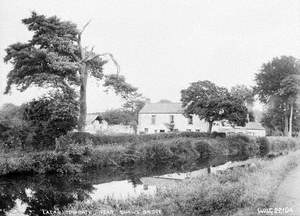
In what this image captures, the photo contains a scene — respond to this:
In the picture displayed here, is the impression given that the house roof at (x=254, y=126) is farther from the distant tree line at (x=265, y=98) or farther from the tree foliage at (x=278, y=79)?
the tree foliage at (x=278, y=79)

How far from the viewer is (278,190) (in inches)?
414

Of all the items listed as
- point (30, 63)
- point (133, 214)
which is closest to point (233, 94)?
point (30, 63)

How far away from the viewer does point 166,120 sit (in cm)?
4941

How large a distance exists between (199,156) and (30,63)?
1570 centimetres

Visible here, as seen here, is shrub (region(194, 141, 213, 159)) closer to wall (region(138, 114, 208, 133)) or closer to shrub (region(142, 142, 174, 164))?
shrub (region(142, 142, 174, 164))

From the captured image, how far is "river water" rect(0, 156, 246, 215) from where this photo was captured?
11.8m

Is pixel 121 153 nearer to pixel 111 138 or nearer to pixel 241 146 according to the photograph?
pixel 111 138

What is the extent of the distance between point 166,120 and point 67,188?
35096 millimetres

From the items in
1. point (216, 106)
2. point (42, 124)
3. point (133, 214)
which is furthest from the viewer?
point (216, 106)

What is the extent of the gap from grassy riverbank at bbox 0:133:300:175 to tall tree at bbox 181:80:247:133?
7.84ft

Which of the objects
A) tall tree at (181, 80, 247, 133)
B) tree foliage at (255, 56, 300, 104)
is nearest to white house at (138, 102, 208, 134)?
tall tree at (181, 80, 247, 133)

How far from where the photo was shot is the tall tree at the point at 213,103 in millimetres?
36125

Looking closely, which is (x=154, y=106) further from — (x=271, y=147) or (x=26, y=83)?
(x=26, y=83)

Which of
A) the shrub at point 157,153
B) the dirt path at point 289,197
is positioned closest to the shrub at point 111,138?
the shrub at point 157,153
